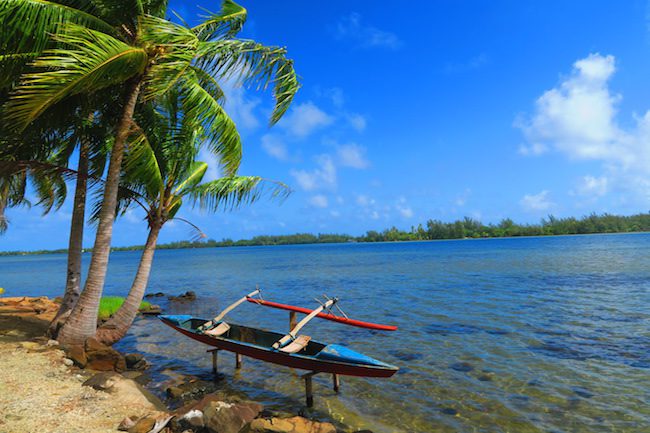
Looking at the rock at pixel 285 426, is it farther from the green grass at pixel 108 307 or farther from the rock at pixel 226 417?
the green grass at pixel 108 307

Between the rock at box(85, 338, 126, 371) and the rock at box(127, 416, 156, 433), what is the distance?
4.23 m

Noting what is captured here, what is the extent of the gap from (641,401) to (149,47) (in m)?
13.6

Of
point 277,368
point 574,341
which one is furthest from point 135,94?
point 574,341

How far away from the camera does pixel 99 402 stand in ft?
23.2

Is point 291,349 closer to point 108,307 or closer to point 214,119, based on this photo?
point 214,119

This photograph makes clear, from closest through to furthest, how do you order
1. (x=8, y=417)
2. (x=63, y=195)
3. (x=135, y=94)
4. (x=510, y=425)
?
(x=8, y=417)
(x=510, y=425)
(x=135, y=94)
(x=63, y=195)

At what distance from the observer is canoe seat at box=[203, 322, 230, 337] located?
33.6ft

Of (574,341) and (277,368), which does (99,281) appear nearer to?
(277,368)

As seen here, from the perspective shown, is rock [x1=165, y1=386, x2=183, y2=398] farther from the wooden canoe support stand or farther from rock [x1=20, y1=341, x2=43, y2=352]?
rock [x1=20, y1=341, x2=43, y2=352]

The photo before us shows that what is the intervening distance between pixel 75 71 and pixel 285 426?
7588 mm

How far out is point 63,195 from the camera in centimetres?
1630

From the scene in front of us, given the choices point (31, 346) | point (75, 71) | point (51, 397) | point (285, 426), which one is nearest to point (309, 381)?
point (285, 426)

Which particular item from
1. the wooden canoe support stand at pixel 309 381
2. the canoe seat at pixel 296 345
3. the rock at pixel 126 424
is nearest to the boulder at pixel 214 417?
the rock at pixel 126 424

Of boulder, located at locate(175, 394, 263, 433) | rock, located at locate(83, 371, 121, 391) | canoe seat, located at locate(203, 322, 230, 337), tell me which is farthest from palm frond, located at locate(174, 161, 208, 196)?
boulder, located at locate(175, 394, 263, 433)
